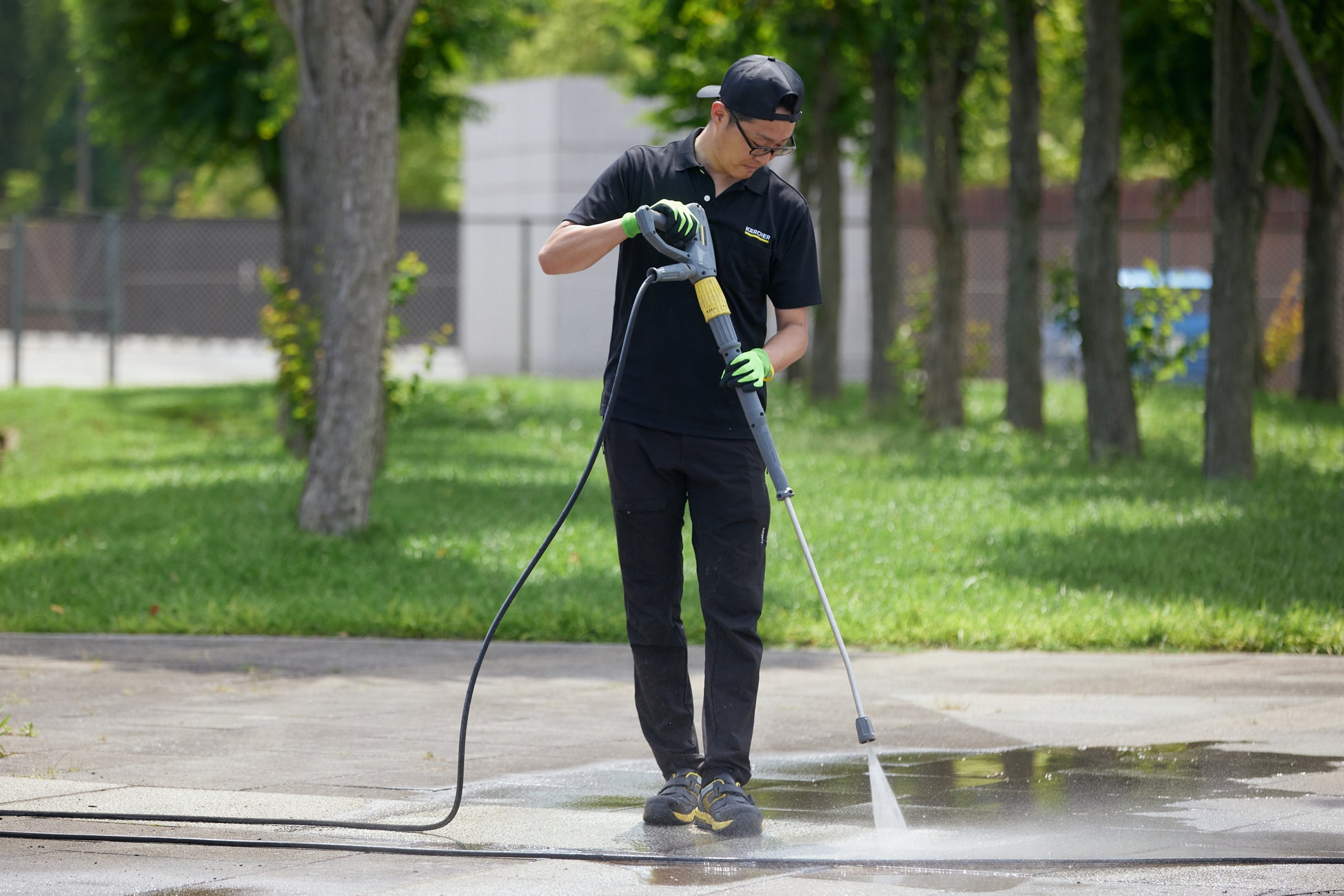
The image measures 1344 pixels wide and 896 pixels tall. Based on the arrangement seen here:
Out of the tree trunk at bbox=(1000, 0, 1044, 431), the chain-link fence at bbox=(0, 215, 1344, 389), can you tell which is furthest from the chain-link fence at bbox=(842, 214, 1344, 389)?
the tree trunk at bbox=(1000, 0, 1044, 431)

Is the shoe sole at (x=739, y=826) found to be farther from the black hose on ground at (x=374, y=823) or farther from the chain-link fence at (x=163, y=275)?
the chain-link fence at (x=163, y=275)

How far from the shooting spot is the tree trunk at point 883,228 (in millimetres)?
19234

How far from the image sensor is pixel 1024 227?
16.2m

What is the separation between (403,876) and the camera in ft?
13.4

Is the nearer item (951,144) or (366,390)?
(366,390)

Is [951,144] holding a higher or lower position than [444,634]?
higher

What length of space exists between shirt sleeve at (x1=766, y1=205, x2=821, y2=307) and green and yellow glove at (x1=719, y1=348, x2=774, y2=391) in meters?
0.31

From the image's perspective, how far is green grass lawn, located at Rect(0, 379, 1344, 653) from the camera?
7.96 m

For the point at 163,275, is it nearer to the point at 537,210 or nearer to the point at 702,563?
the point at 537,210

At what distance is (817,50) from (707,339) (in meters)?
15.2

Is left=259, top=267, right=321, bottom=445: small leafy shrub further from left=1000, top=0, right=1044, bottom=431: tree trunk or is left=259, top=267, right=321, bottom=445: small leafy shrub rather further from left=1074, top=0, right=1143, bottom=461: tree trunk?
left=1000, top=0, right=1044, bottom=431: tree trunk

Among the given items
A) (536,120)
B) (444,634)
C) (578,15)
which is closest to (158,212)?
(578,15)

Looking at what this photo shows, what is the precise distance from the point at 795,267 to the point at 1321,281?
17.7 meters

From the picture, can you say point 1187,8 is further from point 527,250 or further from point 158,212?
point 158,212
